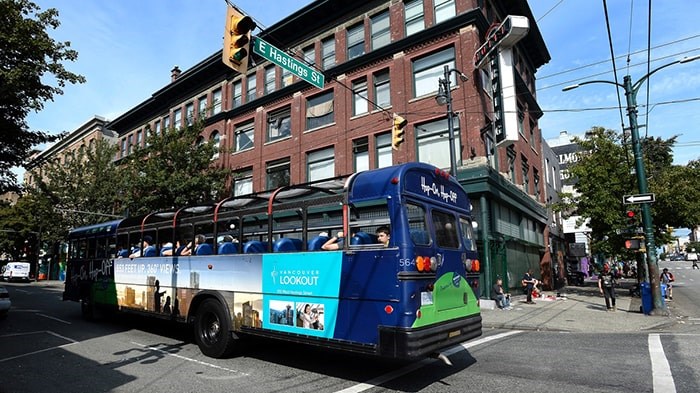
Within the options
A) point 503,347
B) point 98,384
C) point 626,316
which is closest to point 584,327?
point 626,316

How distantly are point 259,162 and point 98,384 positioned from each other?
20.9 m

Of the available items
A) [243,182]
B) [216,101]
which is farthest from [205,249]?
[216,101]

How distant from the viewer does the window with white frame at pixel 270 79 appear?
87.1ft

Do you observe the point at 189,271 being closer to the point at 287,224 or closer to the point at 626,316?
the point at 287,224

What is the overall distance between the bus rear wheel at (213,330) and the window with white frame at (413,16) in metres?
16.8

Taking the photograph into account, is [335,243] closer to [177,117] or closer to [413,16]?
[413,16]

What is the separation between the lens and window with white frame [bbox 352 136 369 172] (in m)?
21.5

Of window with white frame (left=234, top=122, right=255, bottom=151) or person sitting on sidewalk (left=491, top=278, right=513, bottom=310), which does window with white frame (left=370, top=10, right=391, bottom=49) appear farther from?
person sitting on sidewalk (left=491, top=278, right=513, bottom=310)

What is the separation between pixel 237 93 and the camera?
95.2 feet

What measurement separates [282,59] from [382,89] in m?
13.4

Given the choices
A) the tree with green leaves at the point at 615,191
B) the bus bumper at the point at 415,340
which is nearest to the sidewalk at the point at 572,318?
the tree with green leaves at the point at 615,191

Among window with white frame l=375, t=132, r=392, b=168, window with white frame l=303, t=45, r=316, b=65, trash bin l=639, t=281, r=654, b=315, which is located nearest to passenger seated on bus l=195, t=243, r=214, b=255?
window with white frame l=375, t=132, r=392, b=168

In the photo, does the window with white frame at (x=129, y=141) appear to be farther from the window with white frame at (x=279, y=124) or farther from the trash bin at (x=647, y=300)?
the trash bin at (x=647, y=300)

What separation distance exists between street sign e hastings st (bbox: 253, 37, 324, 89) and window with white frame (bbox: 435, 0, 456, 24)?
12279 millimetres
